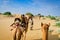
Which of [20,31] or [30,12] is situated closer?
[20,31]

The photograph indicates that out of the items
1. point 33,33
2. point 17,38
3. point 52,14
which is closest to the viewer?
point 17,38

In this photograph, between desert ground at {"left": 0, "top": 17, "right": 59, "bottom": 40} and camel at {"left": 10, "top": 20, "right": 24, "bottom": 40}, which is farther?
desert ground at {"left": 0, "top": 17, "right": 59, "bottom": 40}

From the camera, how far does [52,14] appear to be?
4199 mm

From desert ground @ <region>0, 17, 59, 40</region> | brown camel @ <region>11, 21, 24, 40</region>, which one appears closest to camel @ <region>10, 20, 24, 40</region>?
brown camel @ <region>11, 21, 24, 40</region>

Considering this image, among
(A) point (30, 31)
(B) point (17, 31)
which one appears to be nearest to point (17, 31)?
(B) point (17, 31)

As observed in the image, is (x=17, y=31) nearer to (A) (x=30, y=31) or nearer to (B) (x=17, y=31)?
(B) (x=17, y=31)

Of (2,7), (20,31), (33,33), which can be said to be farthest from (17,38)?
(2,7)

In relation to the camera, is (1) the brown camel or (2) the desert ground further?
(2) the desert ground

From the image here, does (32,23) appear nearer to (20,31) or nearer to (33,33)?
(33,33)

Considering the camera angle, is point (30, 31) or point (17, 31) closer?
point (17, 31)

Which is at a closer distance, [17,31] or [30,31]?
[17,31]

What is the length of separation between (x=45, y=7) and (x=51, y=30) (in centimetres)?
47

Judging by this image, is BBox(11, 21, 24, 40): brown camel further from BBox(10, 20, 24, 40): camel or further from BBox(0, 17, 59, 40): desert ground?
BBox(0, 17, 59, 40): desert ground

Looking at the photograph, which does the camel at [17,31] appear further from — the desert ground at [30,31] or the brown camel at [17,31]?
the desert ground at [30,31]
